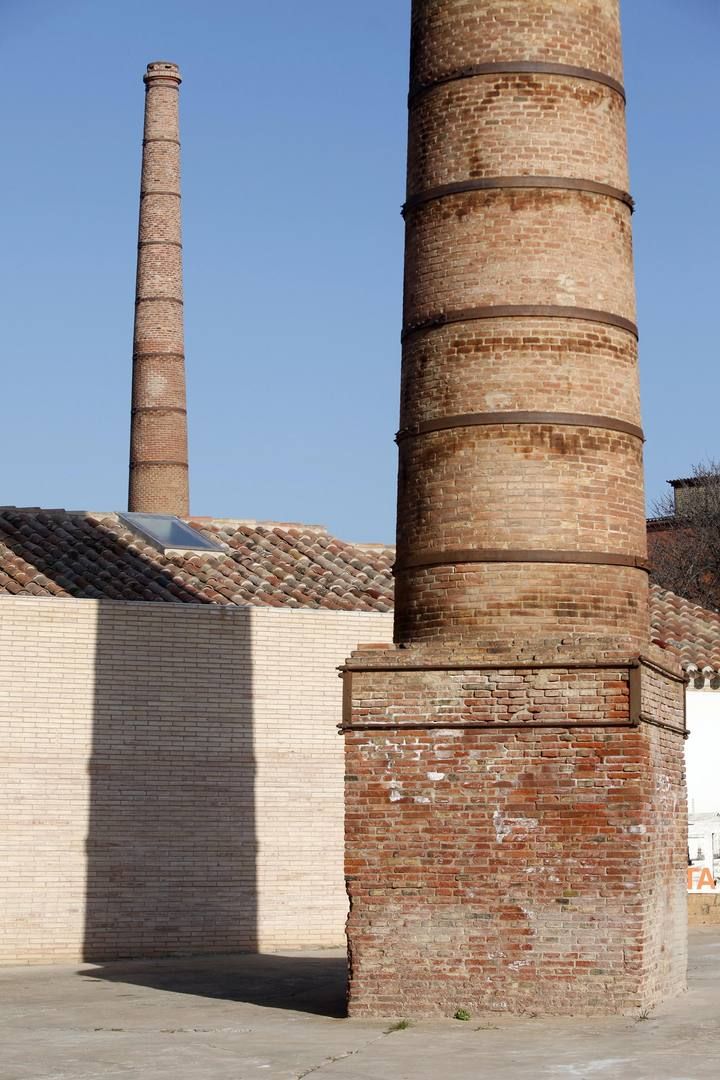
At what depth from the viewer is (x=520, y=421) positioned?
11.8 metres

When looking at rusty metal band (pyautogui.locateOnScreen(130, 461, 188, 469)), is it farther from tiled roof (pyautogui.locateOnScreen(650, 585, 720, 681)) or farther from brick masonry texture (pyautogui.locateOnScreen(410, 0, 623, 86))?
brick masonry texture (pyautogui.locateOnScreen(410, 0, 623, 86))

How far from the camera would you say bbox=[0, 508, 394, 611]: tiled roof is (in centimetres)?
1812

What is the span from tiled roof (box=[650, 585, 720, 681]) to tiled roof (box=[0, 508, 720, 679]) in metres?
0.05

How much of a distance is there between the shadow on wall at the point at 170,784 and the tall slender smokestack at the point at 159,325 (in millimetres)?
13509

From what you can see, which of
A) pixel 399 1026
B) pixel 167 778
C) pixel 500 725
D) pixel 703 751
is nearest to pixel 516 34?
pixel 500 725

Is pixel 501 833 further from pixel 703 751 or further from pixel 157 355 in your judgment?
pixel 157 355

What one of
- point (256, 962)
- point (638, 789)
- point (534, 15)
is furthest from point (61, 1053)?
point (534, 15)

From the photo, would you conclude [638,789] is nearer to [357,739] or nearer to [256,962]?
[357,739]

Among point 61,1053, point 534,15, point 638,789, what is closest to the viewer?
point 61,1053

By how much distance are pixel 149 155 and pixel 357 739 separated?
23907 millimetres

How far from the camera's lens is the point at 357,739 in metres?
11.7

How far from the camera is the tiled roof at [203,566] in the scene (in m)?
18.1

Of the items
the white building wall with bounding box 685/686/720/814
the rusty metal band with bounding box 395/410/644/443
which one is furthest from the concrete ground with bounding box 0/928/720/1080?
the white building wall with bounding box 685/686/720/814

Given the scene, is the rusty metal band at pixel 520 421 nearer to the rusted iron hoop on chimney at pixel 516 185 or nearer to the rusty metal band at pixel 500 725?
the rusted iron hoop on chimney at pixel 516 185
